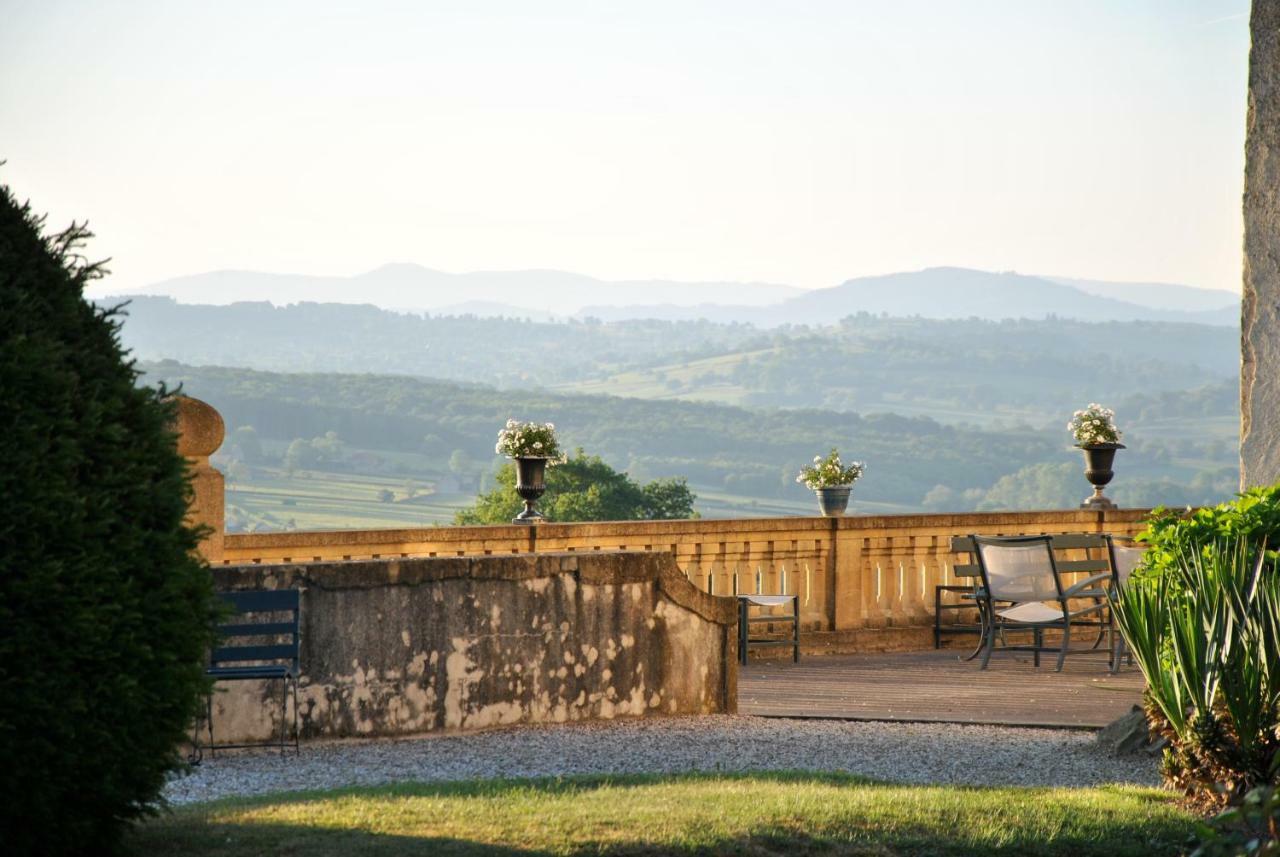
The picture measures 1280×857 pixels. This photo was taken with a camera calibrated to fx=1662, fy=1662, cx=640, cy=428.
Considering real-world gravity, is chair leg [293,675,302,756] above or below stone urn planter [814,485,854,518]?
below

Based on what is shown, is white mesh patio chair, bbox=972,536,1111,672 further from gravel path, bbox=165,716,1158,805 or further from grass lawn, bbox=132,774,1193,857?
grass lawn, bbox=132,774,1193,857

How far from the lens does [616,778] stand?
289 inches

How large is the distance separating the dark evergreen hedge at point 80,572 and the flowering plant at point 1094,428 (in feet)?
44.2

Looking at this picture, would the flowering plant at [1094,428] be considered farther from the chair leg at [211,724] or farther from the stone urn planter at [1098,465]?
the chair leg at [211,724]

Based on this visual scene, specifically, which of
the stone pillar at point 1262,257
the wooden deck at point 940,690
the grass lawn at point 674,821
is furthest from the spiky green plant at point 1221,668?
the wooden deck at point 940,690

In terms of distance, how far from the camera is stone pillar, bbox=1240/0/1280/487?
9078 millimetres

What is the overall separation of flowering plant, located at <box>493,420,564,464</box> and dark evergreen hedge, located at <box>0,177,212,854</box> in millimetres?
9748

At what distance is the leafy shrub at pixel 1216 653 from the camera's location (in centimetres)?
675

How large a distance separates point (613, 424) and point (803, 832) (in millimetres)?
99337

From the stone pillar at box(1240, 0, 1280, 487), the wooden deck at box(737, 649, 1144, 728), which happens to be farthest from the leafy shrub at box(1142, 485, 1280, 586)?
the wooden deck at box(737, 649, 1144, 728)

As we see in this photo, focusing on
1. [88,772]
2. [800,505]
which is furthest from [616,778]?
[800,505]

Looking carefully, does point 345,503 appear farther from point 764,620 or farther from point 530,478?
point 764,620

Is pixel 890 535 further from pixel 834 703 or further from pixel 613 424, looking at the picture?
pixel 613 424

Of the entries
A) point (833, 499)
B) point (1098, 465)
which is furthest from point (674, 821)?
point (1098, 465)
